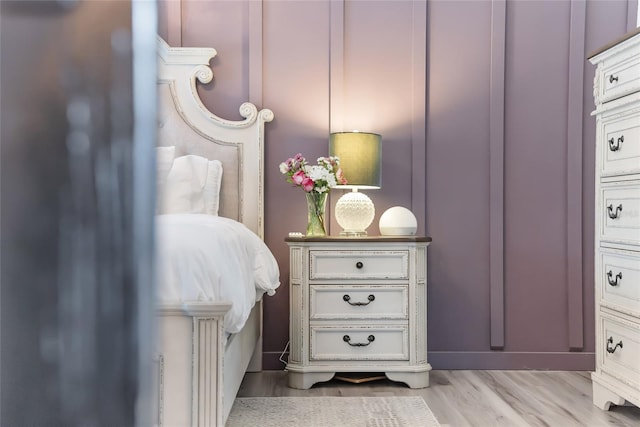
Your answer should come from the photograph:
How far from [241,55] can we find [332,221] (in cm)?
96

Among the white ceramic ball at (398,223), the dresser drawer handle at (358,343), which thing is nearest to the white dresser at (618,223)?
the white ceramic ball at (398,223)

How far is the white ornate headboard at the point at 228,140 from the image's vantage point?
3166mm

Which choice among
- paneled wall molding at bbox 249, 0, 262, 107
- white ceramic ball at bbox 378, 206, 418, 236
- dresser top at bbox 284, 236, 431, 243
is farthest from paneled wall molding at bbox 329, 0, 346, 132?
dresser top at bbox 284, 236, 431, 243

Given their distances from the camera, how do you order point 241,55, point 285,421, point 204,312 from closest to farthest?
point 204,312 → point 285,421 → point 241,55

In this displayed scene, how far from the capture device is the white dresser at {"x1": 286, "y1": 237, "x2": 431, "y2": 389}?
9.20ft

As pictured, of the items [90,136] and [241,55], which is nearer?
[90,136]

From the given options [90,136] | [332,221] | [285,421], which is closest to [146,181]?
[90,136]

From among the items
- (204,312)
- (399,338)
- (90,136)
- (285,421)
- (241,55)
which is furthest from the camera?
(241,55)

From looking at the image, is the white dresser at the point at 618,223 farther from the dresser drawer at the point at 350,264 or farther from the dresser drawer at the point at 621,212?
the dresser drawer at the point at 350,264

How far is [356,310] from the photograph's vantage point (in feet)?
9.23

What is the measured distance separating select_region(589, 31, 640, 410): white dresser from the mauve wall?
755 mm

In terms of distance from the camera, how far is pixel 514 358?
325 cm

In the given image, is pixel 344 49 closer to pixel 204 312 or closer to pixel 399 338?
pixel 399 338

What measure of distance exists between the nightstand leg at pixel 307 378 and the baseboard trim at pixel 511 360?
0.67m
